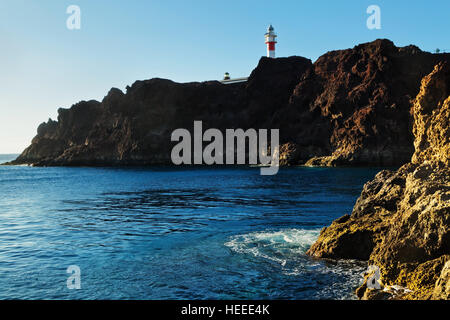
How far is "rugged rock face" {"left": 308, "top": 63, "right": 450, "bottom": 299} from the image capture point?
9633 millimetres

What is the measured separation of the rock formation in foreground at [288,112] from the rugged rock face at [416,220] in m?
73.0

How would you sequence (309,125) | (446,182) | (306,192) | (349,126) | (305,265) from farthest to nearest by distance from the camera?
(309,125) < (349,126) < (306,192) < (305,265) < (446,182)

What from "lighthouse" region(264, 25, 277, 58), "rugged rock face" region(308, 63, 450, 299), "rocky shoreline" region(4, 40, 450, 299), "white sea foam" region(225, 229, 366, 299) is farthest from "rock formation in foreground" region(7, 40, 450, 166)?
"rugged rock face" region(308, 63, 450, 299)

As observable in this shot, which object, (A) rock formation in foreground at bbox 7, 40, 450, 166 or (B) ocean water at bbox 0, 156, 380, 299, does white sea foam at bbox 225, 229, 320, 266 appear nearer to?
(B) ocean water at bbox 0, 156, 380, 299

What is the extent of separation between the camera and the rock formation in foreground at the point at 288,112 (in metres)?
91.1

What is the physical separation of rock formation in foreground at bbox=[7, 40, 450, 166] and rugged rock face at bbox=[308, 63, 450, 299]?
73.0m

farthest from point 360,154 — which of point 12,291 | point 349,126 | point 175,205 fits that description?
point 12,291

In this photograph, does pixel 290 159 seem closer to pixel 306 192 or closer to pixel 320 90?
pixel 320 90

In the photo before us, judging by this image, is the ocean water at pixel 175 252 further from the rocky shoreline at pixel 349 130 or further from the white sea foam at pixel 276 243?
the rocky shoreline at pixel 349 130

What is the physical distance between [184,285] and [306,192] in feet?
94.2

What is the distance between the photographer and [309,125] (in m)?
108

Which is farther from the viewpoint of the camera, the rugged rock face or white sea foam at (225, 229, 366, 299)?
white sea foam at (225, 229, 366, 299)

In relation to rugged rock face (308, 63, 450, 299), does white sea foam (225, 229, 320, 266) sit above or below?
below

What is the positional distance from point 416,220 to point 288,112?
106806mm
